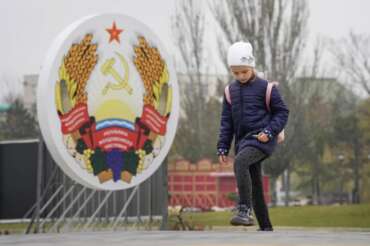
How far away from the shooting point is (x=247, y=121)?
7.70m

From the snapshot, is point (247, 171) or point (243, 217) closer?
point (243, 217)

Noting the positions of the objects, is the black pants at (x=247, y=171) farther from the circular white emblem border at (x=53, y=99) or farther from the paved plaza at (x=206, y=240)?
the circular white emblem border at (x=53, y=99)

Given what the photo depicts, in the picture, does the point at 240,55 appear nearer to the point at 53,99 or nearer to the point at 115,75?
Answer: the point at 53,99

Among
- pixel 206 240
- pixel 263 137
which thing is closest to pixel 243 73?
pixel 263 137

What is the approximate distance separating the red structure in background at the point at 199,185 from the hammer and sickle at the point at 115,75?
28.0 metres

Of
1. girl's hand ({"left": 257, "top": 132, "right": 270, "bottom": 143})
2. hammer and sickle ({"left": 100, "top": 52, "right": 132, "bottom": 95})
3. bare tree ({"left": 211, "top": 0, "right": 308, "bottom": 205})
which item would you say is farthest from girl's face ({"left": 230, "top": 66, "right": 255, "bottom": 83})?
bare tree ({"left": 211, "top": 0, "right": 308, "bottom": 205})

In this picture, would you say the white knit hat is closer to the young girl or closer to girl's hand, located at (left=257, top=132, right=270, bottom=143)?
the young girl

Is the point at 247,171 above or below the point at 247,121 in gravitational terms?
below

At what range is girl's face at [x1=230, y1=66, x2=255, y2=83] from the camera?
758 centimetres

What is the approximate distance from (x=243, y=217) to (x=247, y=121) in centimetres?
83

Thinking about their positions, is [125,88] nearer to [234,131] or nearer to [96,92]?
[96,92]

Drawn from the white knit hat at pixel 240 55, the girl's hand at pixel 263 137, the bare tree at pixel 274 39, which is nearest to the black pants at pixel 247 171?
the girl's hand at pixel 263 137

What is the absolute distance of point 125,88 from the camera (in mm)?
16828

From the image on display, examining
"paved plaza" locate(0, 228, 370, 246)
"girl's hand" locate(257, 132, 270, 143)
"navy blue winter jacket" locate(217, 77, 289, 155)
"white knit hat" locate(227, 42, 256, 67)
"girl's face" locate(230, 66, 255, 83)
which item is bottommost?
"paved plaza" locate(0, 228, 370, 246)
